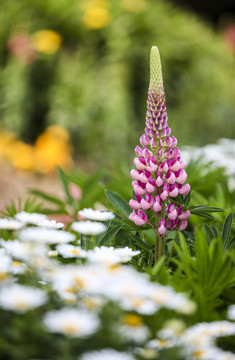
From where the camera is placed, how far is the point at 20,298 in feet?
2.88

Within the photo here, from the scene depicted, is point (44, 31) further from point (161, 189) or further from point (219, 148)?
point (161, 189)

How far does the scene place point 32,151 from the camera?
506cm

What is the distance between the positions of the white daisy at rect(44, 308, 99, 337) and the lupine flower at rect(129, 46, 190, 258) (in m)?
0.50

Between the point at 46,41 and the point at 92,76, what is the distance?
622 millimetres

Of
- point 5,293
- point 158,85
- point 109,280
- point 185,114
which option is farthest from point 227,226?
point 185,114

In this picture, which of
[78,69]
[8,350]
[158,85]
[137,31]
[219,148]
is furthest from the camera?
[137,31]

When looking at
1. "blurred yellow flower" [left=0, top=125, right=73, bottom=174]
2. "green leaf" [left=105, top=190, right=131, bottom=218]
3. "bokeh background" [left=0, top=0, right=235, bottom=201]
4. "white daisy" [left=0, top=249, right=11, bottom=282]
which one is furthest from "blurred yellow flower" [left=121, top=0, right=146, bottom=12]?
"white daisy" [left=0, top=249, right=11, bottom=282]

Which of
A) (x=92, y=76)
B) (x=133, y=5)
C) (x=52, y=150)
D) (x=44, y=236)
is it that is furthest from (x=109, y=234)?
(x=133, y=5)

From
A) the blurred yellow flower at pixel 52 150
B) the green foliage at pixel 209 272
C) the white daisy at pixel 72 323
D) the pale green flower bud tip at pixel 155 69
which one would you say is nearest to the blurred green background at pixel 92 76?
the blurred yellow flower at pixel 52 150

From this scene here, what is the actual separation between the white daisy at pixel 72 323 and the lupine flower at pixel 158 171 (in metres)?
0.50

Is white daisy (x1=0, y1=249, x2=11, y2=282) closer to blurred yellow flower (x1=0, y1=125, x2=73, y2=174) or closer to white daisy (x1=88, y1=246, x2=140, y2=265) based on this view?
white daisy (x1=88, y1=246, x2=140, y2=265)

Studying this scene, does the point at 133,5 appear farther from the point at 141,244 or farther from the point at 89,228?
the point at 89,228

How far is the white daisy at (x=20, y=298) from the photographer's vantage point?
85 centimetres

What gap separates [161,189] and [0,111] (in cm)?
429
